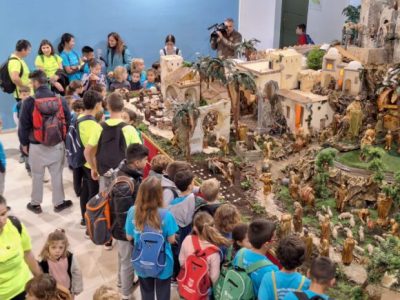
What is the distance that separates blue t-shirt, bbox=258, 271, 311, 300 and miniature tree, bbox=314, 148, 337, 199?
3.81 meters

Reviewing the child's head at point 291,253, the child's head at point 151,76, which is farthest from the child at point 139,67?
the child's head at point 291,253

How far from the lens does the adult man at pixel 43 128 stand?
7121 millimetres

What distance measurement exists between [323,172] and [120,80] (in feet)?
15.8

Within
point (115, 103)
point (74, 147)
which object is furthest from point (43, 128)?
point (115, 103)

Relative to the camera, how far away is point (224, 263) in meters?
4.45

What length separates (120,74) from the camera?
406 inches

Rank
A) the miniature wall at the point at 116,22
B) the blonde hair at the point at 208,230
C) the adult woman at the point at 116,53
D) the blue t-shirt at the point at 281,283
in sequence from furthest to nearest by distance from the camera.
Result: the adult woman at the point at 116,53 → the miniature wall at the point at 116,22 → the blonde hair at the point at 208,230 → the blue t-shirt at the point at 281,283

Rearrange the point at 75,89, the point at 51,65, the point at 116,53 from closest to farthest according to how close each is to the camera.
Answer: the point at 75,89 → the point at 51,65 → the point at 116,53

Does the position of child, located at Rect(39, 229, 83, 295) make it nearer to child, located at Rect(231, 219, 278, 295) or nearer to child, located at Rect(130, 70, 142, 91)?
child, located at Rect(231, 219, 278, 295)

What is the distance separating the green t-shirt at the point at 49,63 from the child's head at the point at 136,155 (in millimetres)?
6133

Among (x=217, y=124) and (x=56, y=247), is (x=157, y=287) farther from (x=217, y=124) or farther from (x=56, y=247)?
(x=217, y=124)

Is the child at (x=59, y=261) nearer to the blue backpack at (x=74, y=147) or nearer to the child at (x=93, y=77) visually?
the blue backpack at (x=74, y=147)

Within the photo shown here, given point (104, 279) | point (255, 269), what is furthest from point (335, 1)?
point (255, 269)

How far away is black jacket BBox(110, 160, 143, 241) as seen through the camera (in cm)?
511
